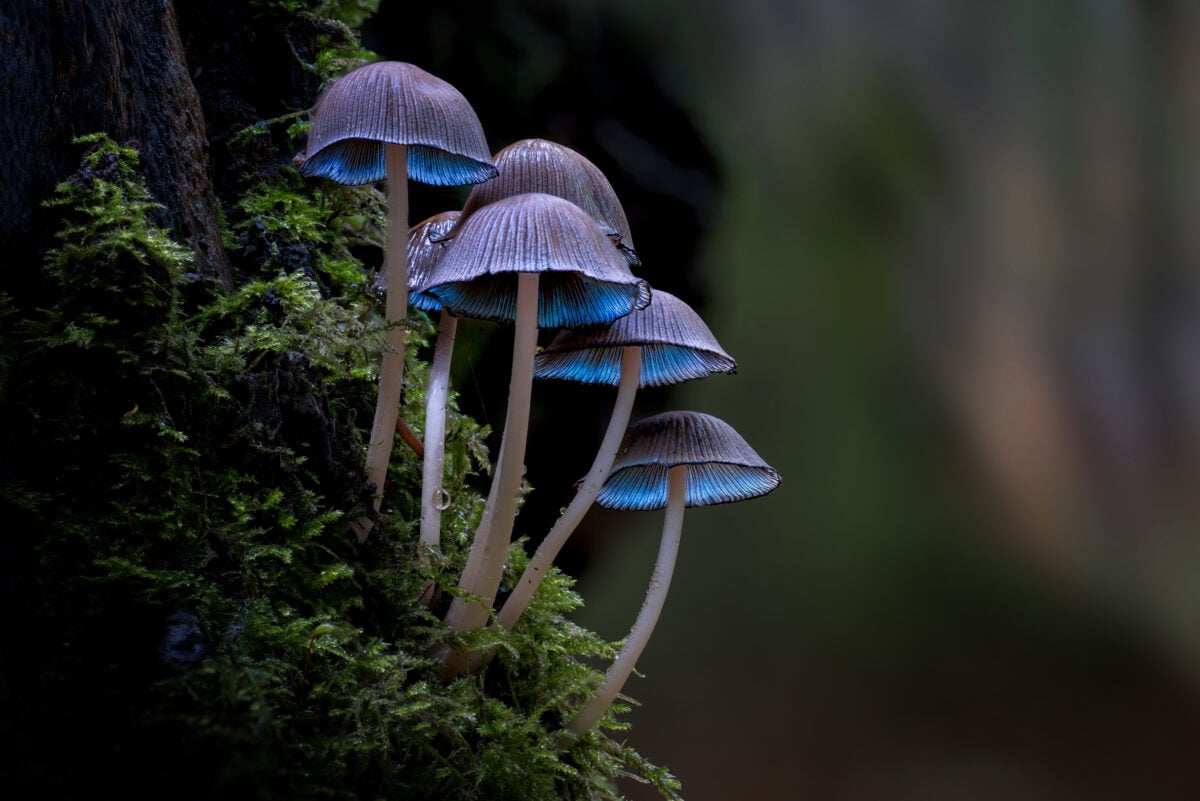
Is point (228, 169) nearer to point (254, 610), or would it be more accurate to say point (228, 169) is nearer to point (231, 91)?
point (231, 91)

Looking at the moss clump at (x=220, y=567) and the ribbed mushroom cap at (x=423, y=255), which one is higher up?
the ribbed mushroom cap at (x=423, y=255)

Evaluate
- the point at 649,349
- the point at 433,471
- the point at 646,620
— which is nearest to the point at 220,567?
the point at 433,471

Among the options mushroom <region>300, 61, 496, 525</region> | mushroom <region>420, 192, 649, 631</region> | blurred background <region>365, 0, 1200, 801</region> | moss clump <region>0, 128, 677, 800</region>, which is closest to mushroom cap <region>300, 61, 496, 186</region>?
mushroom <region>300, 61, 496, 525</region>

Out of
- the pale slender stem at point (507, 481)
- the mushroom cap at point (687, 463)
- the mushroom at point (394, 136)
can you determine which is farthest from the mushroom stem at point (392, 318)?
the mushroom cap at point (687, 463)

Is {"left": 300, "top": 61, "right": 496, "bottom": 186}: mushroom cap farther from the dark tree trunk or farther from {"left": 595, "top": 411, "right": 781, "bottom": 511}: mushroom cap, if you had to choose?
{"left": 595, "top": 411, "right": 781, "bottom": 511}: mushroom cap

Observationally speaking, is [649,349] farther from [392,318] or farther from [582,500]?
[392,318]

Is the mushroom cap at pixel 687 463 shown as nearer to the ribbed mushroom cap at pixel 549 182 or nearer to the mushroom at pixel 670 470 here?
the mushroom at pixel 670 470
